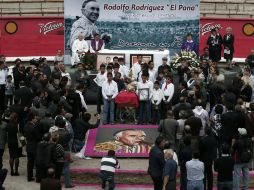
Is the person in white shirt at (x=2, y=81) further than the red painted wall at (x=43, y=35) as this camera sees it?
No

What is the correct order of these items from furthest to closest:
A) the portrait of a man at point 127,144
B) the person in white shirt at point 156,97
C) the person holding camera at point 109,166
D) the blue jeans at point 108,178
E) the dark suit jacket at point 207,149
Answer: the person in white shirt at point 156,97 → the portrait of a man at point 127,144 → the blue jeans at point 108,178 → the person holding camera at point 109,166 → the dark suit jacket at point 207,149

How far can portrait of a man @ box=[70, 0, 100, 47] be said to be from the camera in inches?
1300

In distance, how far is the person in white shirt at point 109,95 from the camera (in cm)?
2527

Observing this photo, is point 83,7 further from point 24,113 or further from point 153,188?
point 153,188

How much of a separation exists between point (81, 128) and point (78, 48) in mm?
9979

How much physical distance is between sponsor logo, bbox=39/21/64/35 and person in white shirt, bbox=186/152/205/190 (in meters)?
20.9

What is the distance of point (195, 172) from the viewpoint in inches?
709

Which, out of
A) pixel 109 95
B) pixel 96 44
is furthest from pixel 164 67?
pixel 96 44

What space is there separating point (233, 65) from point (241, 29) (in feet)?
18.7

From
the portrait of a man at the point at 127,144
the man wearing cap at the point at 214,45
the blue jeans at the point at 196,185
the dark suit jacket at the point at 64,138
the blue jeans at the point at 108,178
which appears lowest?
the blue jeans at the point at 108,178

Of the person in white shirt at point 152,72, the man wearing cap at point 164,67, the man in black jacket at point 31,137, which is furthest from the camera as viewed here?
the person in white shirt at point 152,72

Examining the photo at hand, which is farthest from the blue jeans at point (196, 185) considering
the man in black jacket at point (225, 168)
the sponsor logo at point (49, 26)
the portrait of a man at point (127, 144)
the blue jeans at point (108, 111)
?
the sponsor logo at point (49, 26)

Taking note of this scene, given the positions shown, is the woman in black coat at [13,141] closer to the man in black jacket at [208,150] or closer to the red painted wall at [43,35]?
the man in black jacket at [208,150]

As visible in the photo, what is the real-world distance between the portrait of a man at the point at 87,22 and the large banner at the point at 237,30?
6.18m
